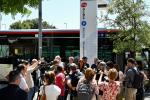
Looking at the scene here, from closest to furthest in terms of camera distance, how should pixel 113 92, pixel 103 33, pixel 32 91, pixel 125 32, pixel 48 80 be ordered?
1. pixel 48 80
2. pixel 113 92
3. pixel 32 91
4. pixel 125 32
5. pixel 103 33

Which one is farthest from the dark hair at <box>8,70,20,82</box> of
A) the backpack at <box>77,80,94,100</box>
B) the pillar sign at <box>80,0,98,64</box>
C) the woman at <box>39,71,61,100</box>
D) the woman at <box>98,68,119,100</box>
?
the pillar sign at <box>80,0,98,64</box>

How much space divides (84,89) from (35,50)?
17.3 m

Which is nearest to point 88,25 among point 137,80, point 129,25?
point 129,25

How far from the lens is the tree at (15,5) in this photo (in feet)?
39.6

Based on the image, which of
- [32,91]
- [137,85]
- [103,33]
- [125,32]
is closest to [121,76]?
[137,85]

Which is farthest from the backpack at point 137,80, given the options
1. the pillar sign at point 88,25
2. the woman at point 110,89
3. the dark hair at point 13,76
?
the dark hair at point 13,76

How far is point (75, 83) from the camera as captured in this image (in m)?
12.7

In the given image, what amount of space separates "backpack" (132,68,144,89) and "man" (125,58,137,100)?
78 millimetres

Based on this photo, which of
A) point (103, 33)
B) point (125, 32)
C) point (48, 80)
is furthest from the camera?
point (103, 33)

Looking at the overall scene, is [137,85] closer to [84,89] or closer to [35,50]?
[84,89]

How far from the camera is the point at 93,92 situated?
10.3 metres

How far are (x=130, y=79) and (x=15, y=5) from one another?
432 cm

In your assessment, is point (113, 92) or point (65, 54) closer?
point (113, 92)

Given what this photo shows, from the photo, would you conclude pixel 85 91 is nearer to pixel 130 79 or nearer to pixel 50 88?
pixel 50 88
